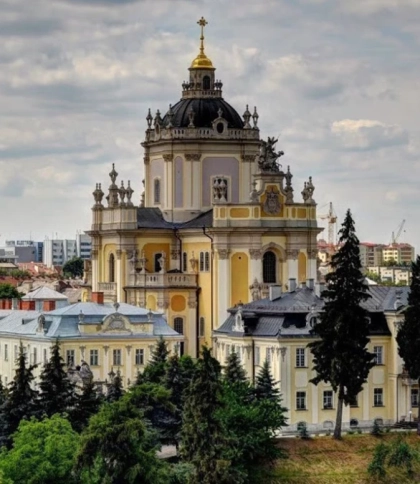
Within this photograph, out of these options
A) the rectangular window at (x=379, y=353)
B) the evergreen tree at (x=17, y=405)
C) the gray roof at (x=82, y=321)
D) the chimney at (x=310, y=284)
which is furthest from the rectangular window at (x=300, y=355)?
the evergreen tree at (x=17, y=405)

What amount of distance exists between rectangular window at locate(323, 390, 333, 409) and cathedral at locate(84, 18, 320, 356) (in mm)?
19606

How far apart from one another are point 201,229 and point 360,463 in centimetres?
3195

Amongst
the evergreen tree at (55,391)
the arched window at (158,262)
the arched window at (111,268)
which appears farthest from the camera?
the arched window at (111,268)

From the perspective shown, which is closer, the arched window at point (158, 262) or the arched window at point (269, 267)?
the arched window at point (269, 267)

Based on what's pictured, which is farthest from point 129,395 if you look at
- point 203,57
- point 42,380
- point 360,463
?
point 203,57

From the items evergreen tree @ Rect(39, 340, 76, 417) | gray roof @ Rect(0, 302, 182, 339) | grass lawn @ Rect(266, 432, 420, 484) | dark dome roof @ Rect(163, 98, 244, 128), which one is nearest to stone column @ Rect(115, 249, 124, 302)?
gray roof @ Rect(0, 302, 182, 339)

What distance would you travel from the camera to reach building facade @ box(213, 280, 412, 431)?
337 ft

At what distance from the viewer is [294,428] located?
335 ft

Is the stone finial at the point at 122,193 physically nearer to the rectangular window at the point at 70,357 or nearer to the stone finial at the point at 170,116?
the stone finial at the point at 170,116

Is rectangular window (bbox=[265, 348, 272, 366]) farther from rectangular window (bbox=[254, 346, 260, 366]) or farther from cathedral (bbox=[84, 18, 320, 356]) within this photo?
cathedral (bbox=[84, 18, 320, 356])

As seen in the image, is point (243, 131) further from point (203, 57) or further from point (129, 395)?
point (129, 395)

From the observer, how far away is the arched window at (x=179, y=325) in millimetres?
125188

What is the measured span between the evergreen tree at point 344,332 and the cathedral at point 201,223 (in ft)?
69.9

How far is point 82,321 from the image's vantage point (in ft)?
368
